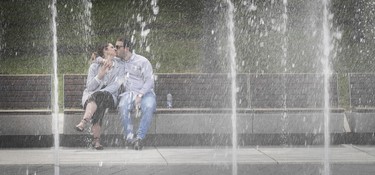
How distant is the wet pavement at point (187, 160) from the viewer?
6.57 m

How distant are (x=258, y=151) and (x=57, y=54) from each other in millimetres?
9987

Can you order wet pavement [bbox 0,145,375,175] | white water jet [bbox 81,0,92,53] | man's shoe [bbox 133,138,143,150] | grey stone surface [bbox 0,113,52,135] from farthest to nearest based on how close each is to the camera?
white water jet [bbox 81,0,92,53]
grey stone surface [bbox 0,113,52,135]
man's shoe [bbox 133,138,143,150]
wet pavement [bbox 0,145,375,175]

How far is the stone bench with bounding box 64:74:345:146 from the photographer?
9070 mm

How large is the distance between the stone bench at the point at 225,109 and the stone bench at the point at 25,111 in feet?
0.80

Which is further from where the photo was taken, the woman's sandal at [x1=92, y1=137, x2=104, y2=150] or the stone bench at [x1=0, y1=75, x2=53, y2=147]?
the stone bench at [x1=0, y1=75, x2=53, y2=147]

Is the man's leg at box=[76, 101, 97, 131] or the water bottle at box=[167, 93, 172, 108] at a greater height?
the water bottle at box=[167, 93, 172, 108]

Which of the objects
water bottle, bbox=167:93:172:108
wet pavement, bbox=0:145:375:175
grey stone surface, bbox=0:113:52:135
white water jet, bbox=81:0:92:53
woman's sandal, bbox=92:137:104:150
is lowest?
wet pavement, bbox=0:145:375:175

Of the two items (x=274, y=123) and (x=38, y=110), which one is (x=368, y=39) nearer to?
(x=274, y=123)

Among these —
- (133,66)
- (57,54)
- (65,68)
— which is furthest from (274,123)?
(57,54)

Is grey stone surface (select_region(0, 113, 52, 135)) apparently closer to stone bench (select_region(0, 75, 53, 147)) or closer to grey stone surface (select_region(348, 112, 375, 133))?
stone bench (select_region(0, 75, 53, 147))

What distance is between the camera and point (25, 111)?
8992mm

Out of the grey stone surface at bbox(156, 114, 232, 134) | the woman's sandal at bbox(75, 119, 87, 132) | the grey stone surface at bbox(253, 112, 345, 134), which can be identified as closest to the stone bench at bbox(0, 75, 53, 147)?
the woman's sandal at bbox(75, 119, 87, 132)

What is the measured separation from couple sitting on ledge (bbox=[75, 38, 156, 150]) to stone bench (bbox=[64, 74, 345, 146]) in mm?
267

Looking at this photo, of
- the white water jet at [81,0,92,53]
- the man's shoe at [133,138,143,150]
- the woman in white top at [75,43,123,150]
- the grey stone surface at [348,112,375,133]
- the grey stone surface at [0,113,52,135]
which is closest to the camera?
the man's shoe at [133,138,143,150]
